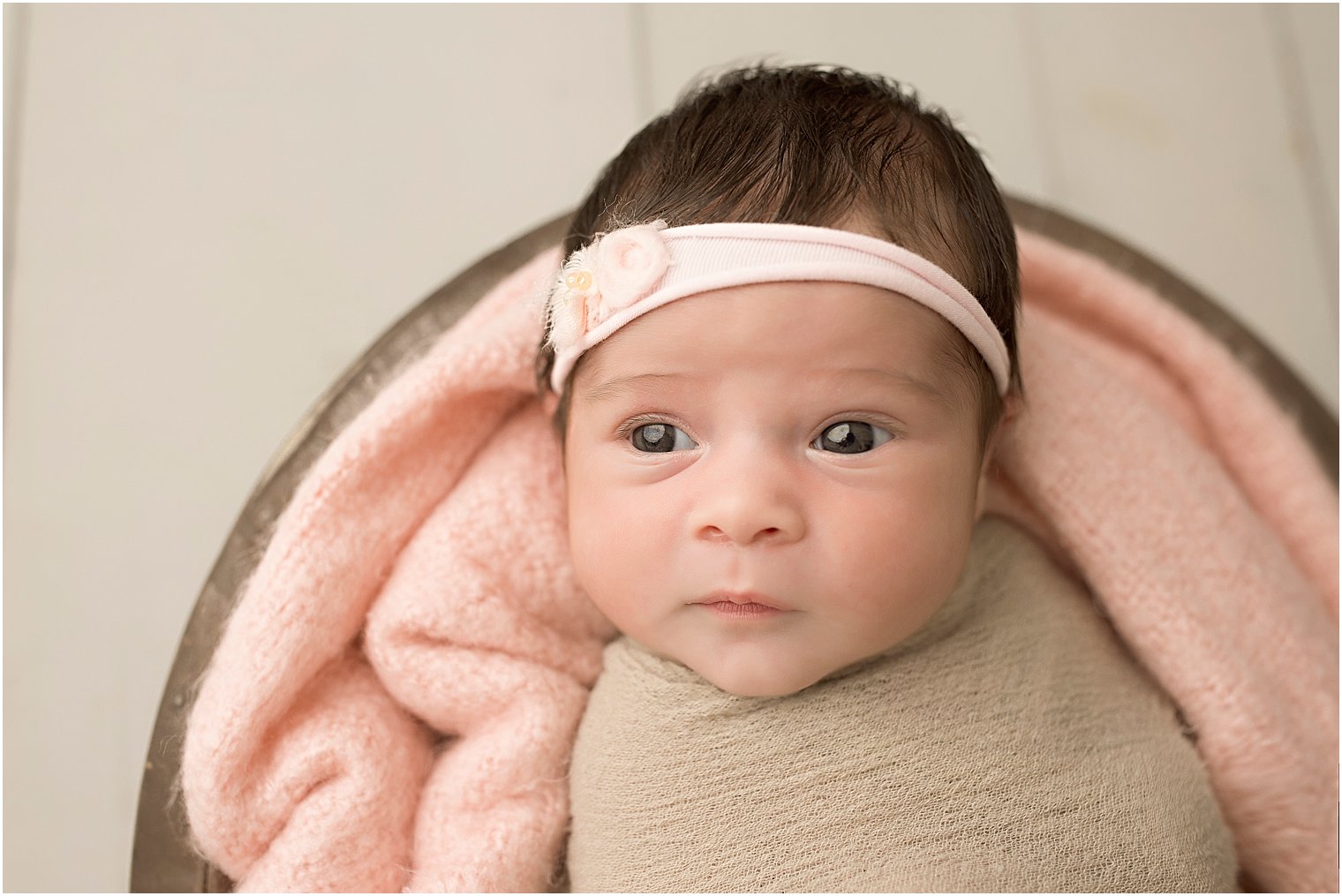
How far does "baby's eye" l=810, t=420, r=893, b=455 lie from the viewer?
797 millimetres

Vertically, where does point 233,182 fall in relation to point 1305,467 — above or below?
above

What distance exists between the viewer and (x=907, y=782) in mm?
833

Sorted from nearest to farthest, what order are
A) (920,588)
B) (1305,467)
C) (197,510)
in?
(920,588), (1305,467), (197,510)

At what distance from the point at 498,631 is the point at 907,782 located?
13.7 inches

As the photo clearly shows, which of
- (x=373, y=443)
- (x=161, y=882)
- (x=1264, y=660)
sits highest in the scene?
(x=373, y=443)

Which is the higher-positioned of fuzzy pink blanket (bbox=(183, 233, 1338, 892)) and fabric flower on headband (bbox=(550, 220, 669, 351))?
fabric flower on headband (bbox=(550, 220, 669, 351))

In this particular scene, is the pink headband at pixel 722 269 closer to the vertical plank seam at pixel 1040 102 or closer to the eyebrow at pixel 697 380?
the eyebrow at pixel 697 380

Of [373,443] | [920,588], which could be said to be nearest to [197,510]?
[373,443]

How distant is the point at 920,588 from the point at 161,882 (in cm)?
65

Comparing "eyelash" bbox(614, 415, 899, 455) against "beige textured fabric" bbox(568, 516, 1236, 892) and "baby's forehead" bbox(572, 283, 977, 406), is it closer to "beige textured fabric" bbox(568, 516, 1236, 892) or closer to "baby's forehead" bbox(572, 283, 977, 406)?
"baby's forehead" bbox(572, 283, 977, 406)

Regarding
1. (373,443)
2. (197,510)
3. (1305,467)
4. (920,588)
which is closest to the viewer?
(920,588)

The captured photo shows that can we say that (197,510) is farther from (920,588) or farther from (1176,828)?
(1176,828)

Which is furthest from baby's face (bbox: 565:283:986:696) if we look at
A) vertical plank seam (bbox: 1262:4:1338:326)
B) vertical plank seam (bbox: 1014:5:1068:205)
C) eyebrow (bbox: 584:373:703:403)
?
vertical plank seam (bbox: 1262:4:1338:326)

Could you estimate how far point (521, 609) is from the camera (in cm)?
95
